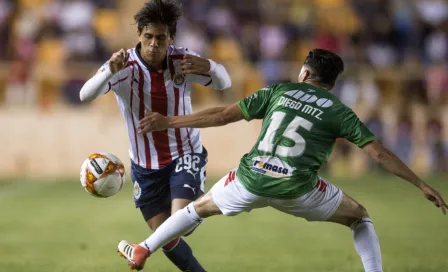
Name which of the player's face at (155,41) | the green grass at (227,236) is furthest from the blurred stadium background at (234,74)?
the player's face at (155,41)

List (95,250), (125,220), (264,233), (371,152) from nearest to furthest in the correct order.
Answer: (371,152), (95,250), (264,233), (125,220)

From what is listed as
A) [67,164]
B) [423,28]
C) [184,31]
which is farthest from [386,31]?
[67,164]

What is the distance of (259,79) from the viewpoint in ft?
67.5

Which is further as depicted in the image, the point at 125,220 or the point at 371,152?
the point at 125,220

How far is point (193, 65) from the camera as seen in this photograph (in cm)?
754

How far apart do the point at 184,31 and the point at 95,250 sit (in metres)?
10.8

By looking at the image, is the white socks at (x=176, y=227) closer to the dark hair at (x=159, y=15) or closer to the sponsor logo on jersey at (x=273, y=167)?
the sponsor logo on jersey at (x=273, y=167)

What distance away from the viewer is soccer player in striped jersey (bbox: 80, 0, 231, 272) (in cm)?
762

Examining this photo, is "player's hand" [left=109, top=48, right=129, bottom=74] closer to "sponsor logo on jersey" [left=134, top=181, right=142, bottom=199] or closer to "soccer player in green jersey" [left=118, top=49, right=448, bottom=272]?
"soccer player in green jersey" [left=118, top=49, right=448, bottom=272]

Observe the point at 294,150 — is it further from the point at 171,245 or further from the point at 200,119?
the point at 171,245

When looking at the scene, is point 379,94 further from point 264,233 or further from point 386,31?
point 264,233

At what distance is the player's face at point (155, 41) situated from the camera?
7582mm

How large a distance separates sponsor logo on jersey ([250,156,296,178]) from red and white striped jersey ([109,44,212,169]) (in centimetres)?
135

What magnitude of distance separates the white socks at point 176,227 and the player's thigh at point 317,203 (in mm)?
618
